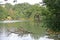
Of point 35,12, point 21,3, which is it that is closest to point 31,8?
point 35,12

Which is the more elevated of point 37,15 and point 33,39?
point 33,39

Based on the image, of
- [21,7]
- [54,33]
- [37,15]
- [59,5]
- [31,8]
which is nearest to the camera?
[59,5]

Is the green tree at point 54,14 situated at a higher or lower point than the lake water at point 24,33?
higher

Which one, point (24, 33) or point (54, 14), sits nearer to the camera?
point (54, 14)

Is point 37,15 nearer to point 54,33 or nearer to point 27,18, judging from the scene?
point 27,18

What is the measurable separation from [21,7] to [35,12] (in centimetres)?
462

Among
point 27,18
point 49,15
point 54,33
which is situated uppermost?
point 49,15

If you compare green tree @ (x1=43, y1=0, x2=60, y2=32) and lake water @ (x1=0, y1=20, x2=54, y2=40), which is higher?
green tree @ (x1=43, y1=0, x2=60, y2=32)

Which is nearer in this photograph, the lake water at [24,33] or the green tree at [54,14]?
the lake water at [24,33]

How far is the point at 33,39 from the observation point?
11.5m

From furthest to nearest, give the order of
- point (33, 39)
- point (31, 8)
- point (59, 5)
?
point (31, 8)
point (59, 5)
point (33, 39)

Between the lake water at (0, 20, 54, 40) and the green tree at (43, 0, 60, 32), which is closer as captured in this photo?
the lake water at (0, 20, 54, 40)

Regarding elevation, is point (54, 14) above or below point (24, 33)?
above

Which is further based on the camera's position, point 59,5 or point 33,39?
point 59,5
